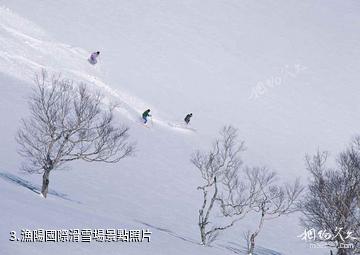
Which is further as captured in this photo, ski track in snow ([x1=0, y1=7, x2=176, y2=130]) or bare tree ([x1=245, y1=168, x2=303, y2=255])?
ski track in snow ([x1=0, y1=7, x2=176, y2=130])

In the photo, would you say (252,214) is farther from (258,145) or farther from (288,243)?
(258,145)

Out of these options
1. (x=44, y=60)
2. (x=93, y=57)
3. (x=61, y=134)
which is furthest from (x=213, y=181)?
(x=93, y=57)

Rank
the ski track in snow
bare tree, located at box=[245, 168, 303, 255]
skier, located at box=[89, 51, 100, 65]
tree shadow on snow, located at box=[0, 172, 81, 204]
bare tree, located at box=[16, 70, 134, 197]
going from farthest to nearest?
skier, located at box=[89, 51, 100, 65], the ski track in snow, bare tree, located at box=[245, 168, 303, 255], tree shadow on snow, located at box=[0, 172, 81, 204], bare tree, located at box=[16, 70, 134, 197]

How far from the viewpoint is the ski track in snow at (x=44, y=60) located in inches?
1943

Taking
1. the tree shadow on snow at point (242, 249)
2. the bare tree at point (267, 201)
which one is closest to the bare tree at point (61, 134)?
the tree shadow on snow at point (242, 249)

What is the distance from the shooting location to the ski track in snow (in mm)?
49344

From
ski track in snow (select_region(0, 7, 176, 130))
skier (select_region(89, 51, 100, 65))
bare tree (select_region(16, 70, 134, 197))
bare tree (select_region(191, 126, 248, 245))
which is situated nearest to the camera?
bare tree (select_region(16, 70, 134, 197))

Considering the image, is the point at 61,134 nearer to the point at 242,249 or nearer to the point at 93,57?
the point at 242,249

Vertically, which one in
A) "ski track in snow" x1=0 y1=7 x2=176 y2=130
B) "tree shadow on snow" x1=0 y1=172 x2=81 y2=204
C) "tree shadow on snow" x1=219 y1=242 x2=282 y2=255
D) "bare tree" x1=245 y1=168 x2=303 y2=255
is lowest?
"tree shadow on snow" x1=219 y1=242 x2=282 y2=255

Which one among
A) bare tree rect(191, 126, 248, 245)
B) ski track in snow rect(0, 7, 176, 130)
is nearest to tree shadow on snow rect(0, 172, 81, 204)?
bare tree rect(191, 126, 248, 245)

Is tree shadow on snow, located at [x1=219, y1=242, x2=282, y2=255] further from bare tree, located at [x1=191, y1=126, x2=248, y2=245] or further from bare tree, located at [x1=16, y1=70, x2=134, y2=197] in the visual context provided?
bare tree, located at [x1=16, y1=70, x2=134, y2=197]

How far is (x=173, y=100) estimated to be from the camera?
62.7 meters

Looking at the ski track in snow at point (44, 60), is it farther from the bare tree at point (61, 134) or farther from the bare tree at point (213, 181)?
the bare tree at point (213, 181)

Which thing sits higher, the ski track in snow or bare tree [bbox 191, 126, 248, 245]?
the ski track in snow
